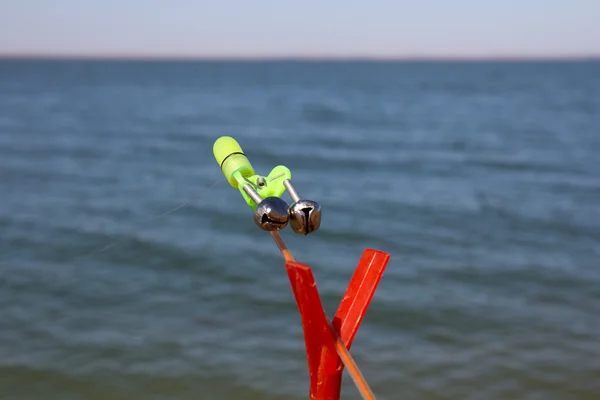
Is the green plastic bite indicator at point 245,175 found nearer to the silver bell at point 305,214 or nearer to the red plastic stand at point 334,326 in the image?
the silver bell at point 305,214

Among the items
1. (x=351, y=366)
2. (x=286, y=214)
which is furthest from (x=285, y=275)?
(x=351, y=366)

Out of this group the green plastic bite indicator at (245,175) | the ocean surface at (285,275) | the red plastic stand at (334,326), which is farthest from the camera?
the ocean surface at (285,275)

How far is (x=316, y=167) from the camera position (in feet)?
58.3

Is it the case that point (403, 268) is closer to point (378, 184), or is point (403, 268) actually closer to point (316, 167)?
point (378, 184)

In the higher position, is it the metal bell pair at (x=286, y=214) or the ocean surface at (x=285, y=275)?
the ocean surface at (x=285, y=275)

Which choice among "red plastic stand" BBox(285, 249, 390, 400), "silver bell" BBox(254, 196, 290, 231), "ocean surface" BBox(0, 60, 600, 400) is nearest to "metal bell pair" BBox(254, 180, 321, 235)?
"silver bell" BBox(254, 196, 290, 231)

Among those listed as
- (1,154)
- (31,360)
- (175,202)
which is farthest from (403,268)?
(1,154)

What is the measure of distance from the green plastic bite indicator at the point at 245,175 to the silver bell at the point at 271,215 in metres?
0.27

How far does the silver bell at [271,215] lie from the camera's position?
2.48 metres

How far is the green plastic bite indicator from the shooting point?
112 inches

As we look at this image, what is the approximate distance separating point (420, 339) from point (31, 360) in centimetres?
329

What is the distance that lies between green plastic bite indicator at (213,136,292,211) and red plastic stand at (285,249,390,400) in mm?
466

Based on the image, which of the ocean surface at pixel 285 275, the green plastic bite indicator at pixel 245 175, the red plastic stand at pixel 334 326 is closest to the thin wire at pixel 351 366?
the red plastic stand at pixel 334 326

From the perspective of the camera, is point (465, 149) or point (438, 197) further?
point (465, 149)
